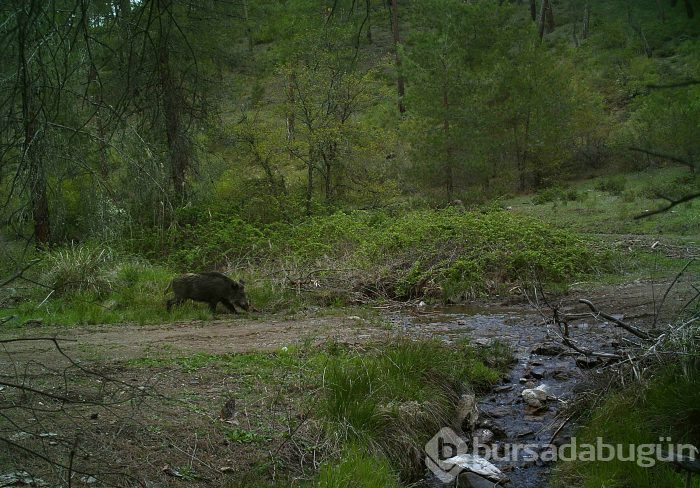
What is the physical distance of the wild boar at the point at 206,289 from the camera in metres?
10.4

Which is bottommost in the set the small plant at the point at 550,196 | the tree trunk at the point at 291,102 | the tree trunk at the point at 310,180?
the small plant at the point at 550,196

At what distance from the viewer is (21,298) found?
446 inches

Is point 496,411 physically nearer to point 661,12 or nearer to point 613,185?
point 661,12

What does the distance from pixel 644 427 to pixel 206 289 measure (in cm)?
720

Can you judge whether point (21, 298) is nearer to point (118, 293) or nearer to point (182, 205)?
point (118, 293)

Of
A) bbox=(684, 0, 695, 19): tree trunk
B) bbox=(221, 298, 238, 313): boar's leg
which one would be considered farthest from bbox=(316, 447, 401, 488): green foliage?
bbox=(221, 298, 238, 313): boar's leg

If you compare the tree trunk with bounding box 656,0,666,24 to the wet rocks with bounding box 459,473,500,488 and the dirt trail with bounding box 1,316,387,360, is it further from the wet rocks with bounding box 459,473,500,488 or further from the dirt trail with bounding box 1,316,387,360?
the dirt trail with bounding box 1,316,387,360

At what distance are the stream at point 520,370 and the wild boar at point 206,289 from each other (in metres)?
2.70

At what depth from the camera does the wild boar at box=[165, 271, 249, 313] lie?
10398 mm

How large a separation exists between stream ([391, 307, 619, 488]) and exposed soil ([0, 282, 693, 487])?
0.8 inches

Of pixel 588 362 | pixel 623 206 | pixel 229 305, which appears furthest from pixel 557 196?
pixel 588 362

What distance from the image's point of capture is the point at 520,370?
756 centimetres

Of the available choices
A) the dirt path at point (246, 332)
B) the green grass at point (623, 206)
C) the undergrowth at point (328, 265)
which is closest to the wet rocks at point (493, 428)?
the dirt path at point (246, 332)

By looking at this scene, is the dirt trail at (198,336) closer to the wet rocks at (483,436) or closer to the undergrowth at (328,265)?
the undergrowth at (328,265)
